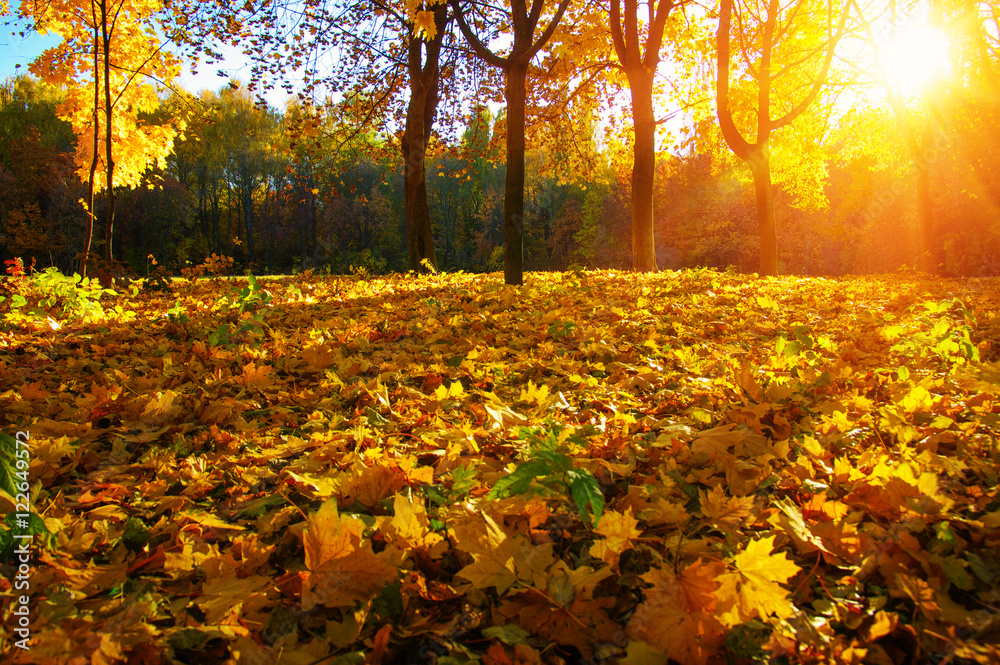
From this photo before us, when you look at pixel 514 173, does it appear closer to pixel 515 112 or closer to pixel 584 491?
pixel 515 112

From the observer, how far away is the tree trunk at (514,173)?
294 inches

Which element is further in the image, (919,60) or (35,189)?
(35,189)

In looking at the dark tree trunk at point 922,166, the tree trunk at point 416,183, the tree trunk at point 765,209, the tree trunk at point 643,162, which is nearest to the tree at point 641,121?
the tree trunk at point 643,162

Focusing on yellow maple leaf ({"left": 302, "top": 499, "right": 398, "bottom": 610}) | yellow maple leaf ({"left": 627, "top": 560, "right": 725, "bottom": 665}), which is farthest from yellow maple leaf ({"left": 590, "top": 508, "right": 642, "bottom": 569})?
yellow maple leaf ({"left": 302, "top": 499, "right": 398, "bottom": 610})

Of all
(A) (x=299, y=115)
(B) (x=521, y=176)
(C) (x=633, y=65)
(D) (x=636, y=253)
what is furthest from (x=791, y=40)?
(A) (x=299, y=115)

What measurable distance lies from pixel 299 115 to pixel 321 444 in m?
9.55

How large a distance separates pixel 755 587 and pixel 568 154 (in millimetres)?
13791

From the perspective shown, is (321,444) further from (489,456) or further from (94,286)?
(94,286)

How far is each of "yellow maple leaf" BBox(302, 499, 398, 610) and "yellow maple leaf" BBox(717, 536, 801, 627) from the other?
711mm

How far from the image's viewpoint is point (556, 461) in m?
1.18

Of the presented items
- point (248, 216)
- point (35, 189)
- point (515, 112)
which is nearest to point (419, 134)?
point (515, 112)

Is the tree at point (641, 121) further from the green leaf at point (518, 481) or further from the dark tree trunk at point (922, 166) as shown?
the green leaf at point (518, 481)

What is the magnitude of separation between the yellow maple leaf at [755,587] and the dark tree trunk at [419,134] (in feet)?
31.9

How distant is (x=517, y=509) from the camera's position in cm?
134
